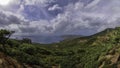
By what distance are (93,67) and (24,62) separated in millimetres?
31179

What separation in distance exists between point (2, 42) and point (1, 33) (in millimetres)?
4521

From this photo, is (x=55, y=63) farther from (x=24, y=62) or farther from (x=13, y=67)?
(x=13, y=67)

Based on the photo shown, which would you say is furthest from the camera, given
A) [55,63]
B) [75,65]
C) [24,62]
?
[55,63]

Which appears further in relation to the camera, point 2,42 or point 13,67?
point 2,42

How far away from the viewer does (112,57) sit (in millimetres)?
112688

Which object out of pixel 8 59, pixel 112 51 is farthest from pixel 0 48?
pixel 112 51

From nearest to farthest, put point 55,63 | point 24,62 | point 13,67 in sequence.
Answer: point 13,67 → point 24,62 → point 55,63

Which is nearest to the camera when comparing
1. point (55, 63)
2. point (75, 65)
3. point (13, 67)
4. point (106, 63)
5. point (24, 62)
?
point (13, 67)

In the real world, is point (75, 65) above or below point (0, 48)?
below

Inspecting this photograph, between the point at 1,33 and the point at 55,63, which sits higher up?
the point at 1,33

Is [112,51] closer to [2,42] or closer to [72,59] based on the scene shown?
[72,59]

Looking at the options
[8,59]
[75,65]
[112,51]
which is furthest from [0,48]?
[112,51]

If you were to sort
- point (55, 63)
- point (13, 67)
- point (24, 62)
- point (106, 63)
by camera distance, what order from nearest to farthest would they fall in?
point (13, 67) < point (106, 63) < point (24, 62) < point (55, 63)

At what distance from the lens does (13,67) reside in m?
105
